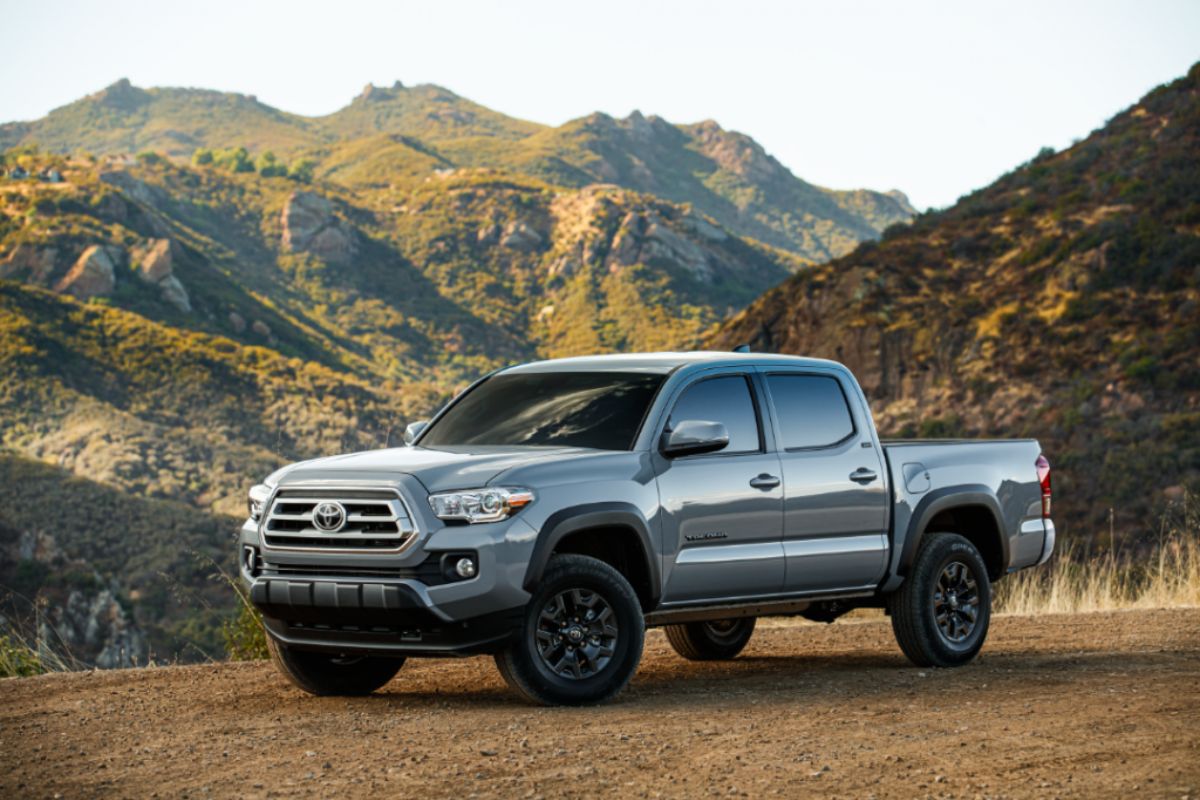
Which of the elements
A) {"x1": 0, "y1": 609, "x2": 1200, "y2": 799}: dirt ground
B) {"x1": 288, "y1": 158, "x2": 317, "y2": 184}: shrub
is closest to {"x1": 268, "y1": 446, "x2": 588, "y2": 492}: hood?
{"x1": 0, "y1": 609, "x2": 1200, "y2": 799}: dirt ground

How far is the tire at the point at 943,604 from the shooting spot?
9.88 metres

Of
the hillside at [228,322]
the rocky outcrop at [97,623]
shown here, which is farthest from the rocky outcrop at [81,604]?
the hillside at [228,322]

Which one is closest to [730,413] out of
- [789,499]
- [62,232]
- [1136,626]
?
[789,499]

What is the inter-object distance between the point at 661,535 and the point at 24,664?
18.2ft

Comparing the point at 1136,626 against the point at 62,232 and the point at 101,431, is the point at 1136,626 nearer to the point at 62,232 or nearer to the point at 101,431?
the point at 101,431

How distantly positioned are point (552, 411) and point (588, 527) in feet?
3.85

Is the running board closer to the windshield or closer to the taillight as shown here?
the windshield

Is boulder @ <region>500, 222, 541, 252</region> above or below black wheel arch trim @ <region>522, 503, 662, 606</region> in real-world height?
above

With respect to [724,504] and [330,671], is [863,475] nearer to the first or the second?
[724,504]

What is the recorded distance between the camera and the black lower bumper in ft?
25.0

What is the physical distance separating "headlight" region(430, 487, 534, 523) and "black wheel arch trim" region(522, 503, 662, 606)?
0.22 metres

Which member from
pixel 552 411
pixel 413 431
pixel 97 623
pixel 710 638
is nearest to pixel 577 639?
pixel 552 411

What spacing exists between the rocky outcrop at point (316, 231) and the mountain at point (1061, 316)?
A: 296ft

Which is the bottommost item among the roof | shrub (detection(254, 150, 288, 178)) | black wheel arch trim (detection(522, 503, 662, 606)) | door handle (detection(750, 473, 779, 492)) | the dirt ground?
the dirt ground
